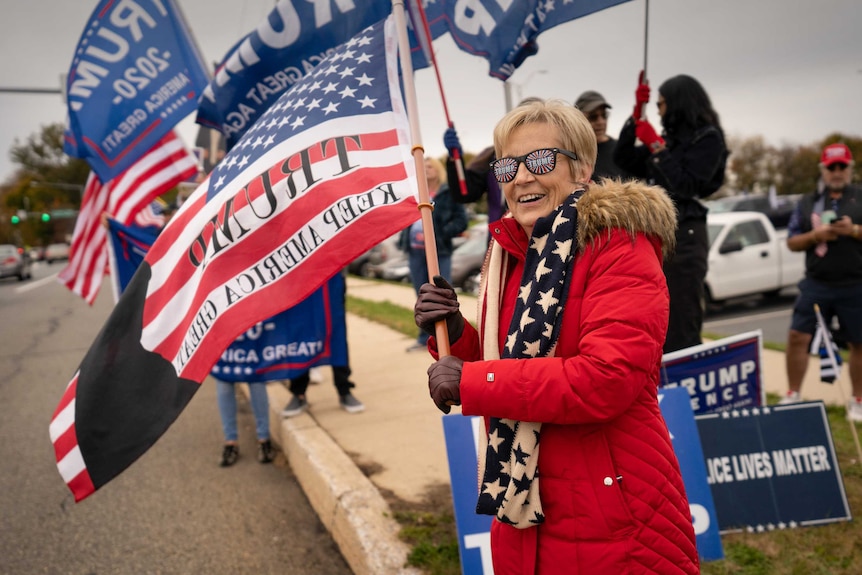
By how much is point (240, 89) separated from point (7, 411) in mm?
5625

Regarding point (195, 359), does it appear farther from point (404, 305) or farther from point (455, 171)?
point (404, 305)

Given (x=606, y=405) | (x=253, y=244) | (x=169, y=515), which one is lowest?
(x=169, y=515)

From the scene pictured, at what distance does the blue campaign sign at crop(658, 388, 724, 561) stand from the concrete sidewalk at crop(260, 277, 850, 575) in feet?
4.14

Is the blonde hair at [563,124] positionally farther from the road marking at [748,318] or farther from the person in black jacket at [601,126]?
the road marking at [748,318]

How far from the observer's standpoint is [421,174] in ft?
6.84

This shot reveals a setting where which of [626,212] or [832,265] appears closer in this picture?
[626,212]

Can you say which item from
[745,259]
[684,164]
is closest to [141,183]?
[684,164]

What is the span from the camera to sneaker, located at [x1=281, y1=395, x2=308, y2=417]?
557cm

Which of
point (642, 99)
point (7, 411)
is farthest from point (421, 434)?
point (7, 411)

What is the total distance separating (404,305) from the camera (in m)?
12.5

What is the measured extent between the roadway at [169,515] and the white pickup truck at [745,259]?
8.08 meters

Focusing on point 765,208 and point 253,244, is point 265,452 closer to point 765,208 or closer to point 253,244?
point 253,244

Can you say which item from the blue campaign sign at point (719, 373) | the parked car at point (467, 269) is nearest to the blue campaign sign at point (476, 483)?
the blue campaign sign at point (719, 373)

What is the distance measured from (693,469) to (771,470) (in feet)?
1.75
